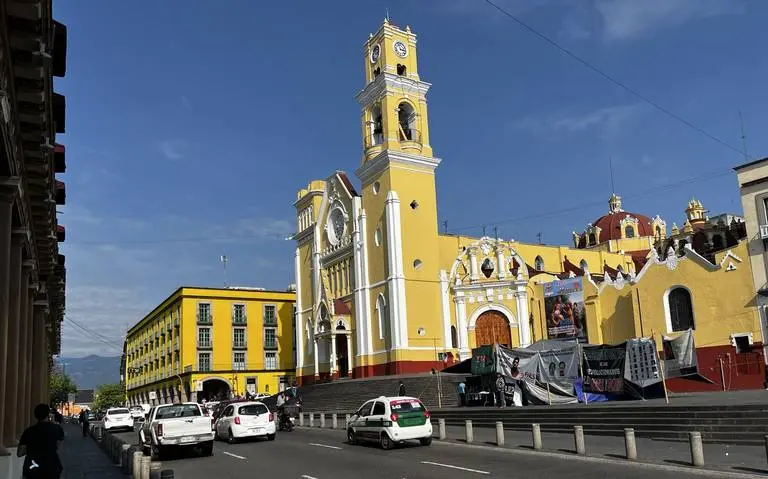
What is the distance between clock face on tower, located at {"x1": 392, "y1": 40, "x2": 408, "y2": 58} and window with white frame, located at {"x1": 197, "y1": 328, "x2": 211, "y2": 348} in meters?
34.7

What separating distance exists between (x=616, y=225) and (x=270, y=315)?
4032cm

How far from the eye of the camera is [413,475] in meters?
14.3

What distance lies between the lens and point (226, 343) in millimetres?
70750

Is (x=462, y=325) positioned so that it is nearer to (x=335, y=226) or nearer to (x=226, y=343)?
(x=335, y=226)

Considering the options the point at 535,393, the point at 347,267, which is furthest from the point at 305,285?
the point at 535,393

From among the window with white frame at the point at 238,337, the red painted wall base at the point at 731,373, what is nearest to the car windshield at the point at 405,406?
the red painted wall base at the point at 731,373

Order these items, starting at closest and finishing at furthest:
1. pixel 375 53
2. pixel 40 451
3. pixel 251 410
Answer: pixel 40 451 < pixel 251 410 < pixel 375 53

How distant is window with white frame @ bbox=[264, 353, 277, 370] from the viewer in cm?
7266

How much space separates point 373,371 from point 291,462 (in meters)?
31.4

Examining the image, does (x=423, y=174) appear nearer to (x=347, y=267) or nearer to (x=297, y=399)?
(x=347, y=267)

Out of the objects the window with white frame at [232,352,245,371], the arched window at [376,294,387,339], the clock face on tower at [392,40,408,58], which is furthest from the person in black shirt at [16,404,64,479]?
the window with white frame at [232,352,245,371]

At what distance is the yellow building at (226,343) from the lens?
2721 inches

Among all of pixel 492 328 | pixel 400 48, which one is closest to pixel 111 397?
pixel 492 328

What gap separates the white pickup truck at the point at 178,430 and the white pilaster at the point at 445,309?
29325 mm
